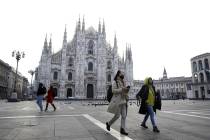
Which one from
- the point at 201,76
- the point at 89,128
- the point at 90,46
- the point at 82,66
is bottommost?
the point at 89,128

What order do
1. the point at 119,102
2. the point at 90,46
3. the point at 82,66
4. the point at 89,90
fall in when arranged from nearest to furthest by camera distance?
the point at 119,102 < the point at 82,66 < the point at 89,90 < the point at 90,46

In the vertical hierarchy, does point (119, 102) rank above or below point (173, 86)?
below

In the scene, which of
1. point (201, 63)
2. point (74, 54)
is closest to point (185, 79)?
point (201, 63)

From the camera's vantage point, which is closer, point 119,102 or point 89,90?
point 119,102

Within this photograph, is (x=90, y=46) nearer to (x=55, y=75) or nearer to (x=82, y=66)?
(x=82, y=66)

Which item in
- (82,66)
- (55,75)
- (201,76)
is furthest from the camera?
(201,76)

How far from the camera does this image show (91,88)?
1870 inches

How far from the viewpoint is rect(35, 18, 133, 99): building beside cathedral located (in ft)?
143

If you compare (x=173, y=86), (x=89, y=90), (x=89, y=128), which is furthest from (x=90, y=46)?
(x=173, y=86)

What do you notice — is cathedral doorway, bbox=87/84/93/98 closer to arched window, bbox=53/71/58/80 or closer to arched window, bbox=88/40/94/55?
arched window, bbox=53/71/58/80

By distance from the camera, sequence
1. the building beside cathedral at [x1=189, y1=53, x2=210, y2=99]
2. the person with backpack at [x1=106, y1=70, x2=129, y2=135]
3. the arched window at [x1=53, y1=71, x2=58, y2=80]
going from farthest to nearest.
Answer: the building beside cathedral at [x1=189, y1=53, x2=210, y2=99], the arched window at [x1=53, y1=71, x2=58, y2=80], the person with backpack at [x1=106, y1=70, x2=129, y2=135]

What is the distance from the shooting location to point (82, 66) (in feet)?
151

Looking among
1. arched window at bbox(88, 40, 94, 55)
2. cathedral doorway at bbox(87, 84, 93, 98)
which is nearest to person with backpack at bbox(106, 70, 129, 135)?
cathedral doorway at bbox(87, 84, 93, 98)

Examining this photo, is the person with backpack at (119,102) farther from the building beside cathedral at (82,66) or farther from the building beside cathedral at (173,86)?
the building beside cathedral at (173,86)
